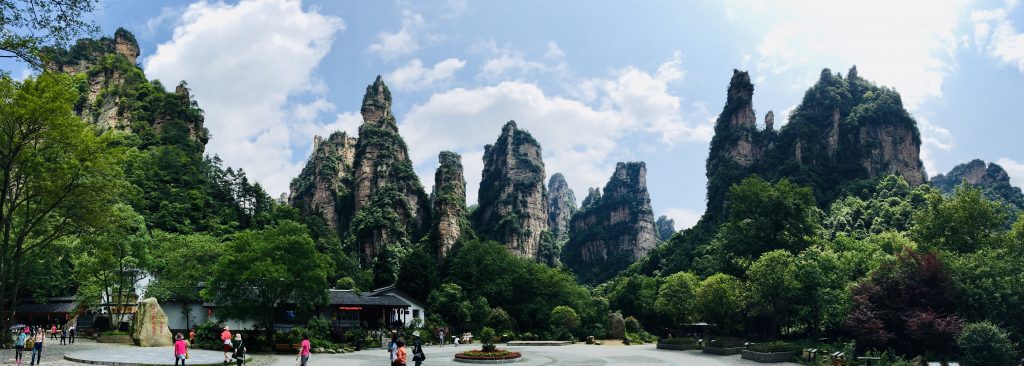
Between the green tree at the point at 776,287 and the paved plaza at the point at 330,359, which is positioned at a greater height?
the green tree at the point at 776,287

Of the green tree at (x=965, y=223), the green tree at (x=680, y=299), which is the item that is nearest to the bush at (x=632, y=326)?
the green tree at (x=680, y=299)

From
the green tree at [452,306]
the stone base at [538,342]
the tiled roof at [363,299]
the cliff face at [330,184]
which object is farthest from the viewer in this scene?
the cliff face at [330,184]

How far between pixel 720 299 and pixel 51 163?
4156 centimetres

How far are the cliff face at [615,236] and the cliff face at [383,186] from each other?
74.5 metres

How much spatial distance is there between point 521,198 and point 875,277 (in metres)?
125

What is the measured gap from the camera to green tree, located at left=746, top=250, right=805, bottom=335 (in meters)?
39.1

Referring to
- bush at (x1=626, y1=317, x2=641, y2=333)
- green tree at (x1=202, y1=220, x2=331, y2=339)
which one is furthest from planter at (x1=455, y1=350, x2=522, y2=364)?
bush at (x1=626, y1=317, x2=641, y2=333)

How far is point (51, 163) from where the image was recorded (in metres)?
28.8

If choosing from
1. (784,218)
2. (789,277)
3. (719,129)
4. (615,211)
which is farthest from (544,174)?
(789,277)

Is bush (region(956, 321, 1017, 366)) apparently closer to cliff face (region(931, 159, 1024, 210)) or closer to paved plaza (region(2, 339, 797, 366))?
paved plaza (region(2, 339, 797, 366))

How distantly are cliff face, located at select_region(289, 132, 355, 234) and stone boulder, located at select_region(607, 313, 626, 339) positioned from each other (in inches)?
2986

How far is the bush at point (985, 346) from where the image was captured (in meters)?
25.3

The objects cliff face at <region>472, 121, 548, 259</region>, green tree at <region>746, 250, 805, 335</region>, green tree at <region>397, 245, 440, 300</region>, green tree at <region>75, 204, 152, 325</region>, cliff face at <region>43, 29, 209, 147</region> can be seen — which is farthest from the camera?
cliff face at <region>472, 121, 548, 259</region>

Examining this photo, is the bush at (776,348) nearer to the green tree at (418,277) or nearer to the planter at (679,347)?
the planter at (679,347)
